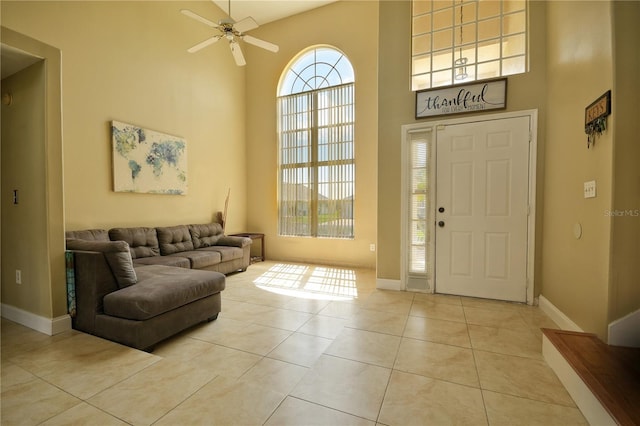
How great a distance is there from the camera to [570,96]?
2570 millimetres

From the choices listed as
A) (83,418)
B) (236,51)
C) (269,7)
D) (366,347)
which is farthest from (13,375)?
(269,7)

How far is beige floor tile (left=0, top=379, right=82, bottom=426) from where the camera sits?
1.49 metres

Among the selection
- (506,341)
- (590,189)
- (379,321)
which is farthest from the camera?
(379,321)

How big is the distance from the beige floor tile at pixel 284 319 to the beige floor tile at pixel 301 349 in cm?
21

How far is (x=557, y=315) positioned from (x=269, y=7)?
21.7 ft

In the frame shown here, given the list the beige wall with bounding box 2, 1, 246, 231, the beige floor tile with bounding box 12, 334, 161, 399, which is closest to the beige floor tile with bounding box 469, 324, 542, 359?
the beige floor tile with bounding box 12, 334, 161, 399

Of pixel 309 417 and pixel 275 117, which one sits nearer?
pixel 309 417

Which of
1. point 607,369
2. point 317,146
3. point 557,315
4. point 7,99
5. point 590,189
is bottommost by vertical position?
point 557,315

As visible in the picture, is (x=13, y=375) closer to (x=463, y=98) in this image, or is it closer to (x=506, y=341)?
(x=506, y=341)

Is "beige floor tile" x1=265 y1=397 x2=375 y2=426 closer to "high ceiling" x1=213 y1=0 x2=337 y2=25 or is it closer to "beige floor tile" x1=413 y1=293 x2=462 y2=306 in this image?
"beige floor tile" x1=413 y1=293 x2=462 y2=306

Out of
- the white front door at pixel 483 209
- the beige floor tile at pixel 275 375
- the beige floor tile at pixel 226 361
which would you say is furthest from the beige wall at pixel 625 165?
the beige floor tile at pixel 226 361

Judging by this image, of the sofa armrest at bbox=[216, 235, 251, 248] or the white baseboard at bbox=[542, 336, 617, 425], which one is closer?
the white baseboard at bbox=[542, 336, 617, 425]

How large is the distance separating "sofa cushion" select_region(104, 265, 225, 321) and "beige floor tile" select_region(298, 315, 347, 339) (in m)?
0.95

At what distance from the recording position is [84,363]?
2010mm
